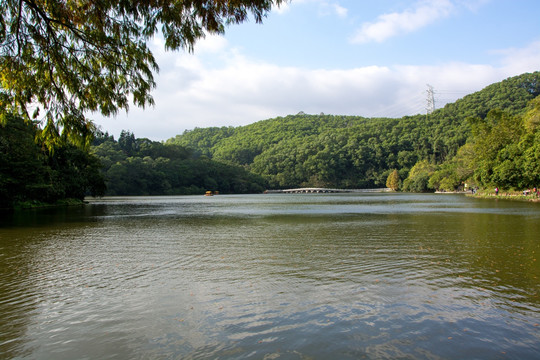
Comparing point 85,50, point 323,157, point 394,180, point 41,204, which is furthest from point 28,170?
point 323,157

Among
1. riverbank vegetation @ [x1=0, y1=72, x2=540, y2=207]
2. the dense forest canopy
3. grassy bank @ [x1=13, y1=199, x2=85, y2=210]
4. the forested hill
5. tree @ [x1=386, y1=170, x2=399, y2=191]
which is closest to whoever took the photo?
grassy bank @ [x1=13, y1=199, x2=85, y2=210]

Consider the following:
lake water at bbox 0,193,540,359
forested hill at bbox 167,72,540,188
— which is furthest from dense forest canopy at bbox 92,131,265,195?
lake water at bbox 0,193,540,359

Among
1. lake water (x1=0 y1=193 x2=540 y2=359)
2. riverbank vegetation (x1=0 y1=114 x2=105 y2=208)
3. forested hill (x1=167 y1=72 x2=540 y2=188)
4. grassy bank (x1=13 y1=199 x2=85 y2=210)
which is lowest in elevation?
lake water (x1=0 y1=193 x2=540 y2=359)

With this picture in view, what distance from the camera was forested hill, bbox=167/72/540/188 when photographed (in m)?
127

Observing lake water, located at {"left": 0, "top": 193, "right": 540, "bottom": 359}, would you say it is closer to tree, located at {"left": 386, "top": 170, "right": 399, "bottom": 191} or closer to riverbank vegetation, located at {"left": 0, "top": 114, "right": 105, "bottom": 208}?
riverbank vegetation, located at {"left": 0, "top": 114, "right": 105, "bottom": 208}

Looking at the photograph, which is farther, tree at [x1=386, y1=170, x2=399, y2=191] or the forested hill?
tree at [x1=386, y1=170, x2=399, y2=191]

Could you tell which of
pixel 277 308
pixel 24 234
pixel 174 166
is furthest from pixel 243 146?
pixel 277 308

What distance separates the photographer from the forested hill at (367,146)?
416ft

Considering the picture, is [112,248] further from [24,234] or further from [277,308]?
[277,308]

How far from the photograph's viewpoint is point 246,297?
6.98m

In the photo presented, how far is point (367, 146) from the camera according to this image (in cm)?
15450

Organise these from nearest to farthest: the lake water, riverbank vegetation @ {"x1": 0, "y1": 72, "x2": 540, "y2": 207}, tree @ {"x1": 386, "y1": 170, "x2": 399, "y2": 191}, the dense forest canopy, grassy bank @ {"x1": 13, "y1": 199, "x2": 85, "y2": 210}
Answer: the lake water → grassy bank @ {"x1": 13, "y1": 199, "x2": 85, "y2": 210} → riverbank vegetation @ {"x1": 0, "y1": 72, "x2": 540, "y2": 207} → the dense forest canopy → tree @ {"x1": 386, "y1": 170, "x2": 399, "y2": 191}

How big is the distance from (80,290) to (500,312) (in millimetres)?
7497

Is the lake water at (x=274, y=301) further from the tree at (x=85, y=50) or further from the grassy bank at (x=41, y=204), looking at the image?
the grassy bank at (x=41, y=204)
